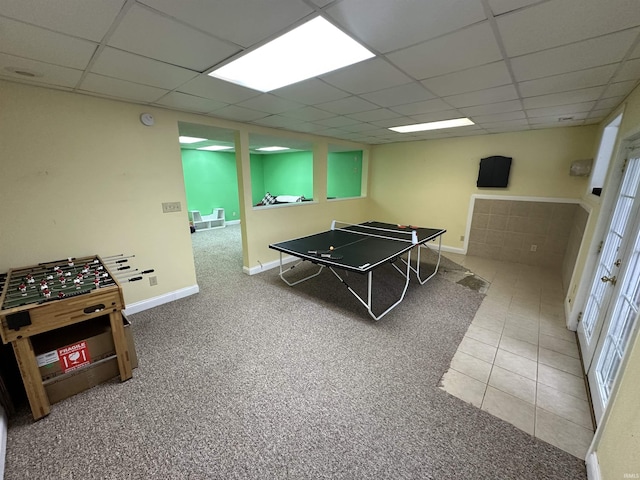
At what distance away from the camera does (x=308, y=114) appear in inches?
124

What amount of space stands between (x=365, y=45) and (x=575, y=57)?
137 cm

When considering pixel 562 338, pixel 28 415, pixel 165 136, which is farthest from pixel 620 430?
pixel 165 136

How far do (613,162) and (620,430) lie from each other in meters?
2.34

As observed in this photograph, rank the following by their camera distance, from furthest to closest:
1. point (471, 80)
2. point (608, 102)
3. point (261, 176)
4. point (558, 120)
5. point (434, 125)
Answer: point (261, 176) → point (434, 125) → point (558, 120) → point (608, 102) → point (471, 80)

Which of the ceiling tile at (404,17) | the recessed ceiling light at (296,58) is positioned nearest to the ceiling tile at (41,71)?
the recessed ceiling light at (296,58)

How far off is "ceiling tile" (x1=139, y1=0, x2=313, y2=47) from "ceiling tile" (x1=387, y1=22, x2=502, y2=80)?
2.42 feet

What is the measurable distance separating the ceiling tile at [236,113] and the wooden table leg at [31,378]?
2.60m

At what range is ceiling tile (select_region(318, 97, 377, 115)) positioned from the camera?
2.60 meters

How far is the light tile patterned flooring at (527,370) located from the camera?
5.41ft

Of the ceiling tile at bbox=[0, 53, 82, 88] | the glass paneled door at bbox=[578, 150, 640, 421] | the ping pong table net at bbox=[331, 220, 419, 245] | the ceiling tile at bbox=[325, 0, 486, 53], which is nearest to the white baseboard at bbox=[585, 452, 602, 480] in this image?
the glass paneled door at bbox=[578, 150, 640, 421]

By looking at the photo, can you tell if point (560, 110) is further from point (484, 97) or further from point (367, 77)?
point (367, 77)

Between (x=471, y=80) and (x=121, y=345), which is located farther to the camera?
(x=471, y=80)

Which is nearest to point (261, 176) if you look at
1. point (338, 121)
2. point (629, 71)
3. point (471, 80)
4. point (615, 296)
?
point (338, 121)

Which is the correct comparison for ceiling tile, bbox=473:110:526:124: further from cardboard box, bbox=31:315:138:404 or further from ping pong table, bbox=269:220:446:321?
cardboard box, bbox=31:315:138:404
